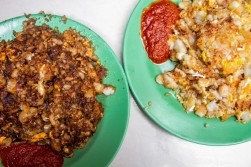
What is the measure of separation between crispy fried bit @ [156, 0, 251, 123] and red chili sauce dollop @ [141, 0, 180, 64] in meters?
0.04

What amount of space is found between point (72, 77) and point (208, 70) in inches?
27.8

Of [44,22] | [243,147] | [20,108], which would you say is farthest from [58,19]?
[243,147]

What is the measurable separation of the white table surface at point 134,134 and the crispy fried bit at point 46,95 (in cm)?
36

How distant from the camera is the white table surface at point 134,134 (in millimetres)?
1760

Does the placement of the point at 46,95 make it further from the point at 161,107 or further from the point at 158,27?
the point at 158,27

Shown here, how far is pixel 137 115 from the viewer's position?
1778 mm

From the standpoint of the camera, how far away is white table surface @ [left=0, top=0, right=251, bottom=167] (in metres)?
1.76

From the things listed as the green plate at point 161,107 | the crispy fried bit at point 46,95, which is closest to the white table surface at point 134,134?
the green plate at point 161,107

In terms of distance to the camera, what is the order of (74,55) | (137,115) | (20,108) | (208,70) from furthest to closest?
(137,115) < (208,70) < (74,55) < (20,108)

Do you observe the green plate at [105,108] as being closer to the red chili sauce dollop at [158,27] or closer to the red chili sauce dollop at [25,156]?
the red chili sauce dollop at [25,156]

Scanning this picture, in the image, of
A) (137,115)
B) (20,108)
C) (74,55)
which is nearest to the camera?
(20,108)

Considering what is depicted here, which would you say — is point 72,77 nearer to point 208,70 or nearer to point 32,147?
point 32,147

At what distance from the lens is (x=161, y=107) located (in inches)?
63.7

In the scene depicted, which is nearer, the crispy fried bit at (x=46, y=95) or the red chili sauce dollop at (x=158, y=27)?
the crispy fried bit at (x=46, y=95)
